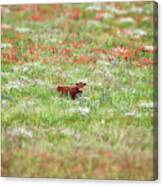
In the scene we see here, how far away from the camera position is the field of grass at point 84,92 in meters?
3.45

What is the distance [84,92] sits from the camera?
3.51 meters

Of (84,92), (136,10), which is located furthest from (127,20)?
(84,92)

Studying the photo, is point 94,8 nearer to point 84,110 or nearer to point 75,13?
point 75,13

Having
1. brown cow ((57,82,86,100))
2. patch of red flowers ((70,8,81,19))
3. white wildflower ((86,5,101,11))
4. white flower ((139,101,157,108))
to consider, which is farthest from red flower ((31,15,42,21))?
white flower ((139,101,157,108))

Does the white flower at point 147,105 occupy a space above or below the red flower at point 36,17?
below

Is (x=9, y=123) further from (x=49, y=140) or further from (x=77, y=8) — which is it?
(x=77, y=8)

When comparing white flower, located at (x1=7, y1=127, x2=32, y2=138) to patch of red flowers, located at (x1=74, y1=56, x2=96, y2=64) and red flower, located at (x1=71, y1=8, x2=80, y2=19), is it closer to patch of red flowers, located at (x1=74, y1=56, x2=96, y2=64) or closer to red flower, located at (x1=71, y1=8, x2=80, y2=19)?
patch of red flowers, located at (x1=74, y1=56, x2=96, y2=64)

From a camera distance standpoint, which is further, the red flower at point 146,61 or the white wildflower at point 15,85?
the white wildflower at point 15,85

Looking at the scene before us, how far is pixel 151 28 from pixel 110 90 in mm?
388

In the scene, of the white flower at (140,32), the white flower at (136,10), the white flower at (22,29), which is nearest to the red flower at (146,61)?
the white flower at (140,32)

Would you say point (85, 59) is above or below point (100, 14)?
below

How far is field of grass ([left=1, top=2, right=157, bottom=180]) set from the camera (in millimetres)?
3449

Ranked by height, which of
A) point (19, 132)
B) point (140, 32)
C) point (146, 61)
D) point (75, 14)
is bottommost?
point (19, 132)

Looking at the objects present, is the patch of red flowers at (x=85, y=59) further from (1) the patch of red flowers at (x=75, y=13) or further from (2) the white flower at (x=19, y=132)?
(2) the white flower at (x=19, y=132)
